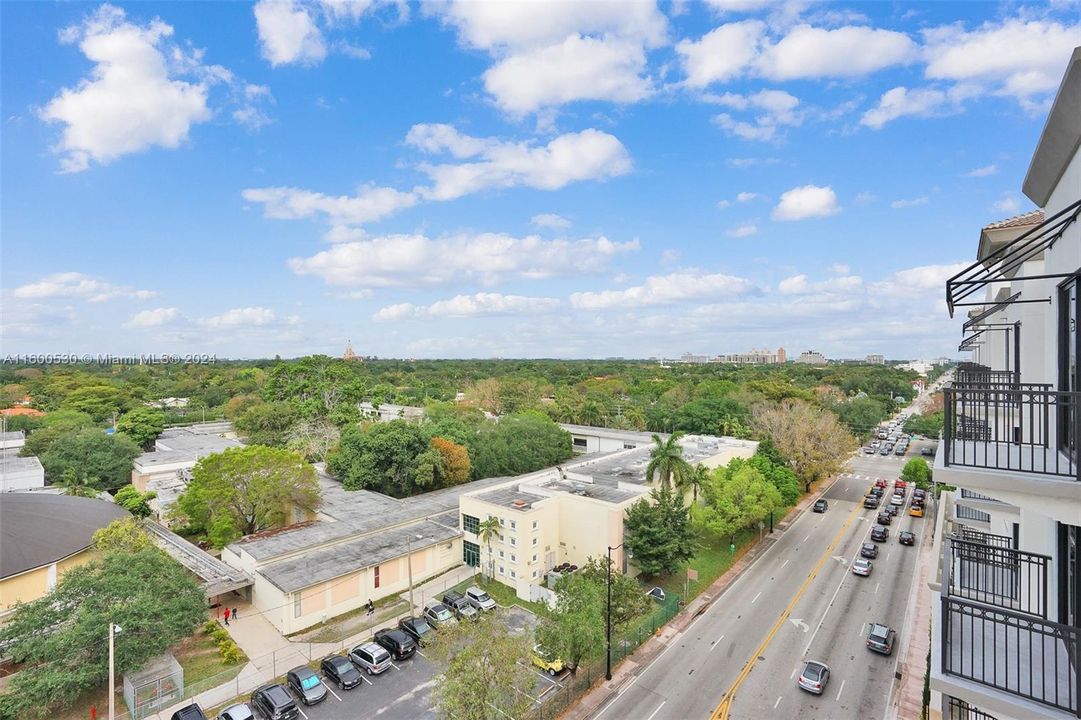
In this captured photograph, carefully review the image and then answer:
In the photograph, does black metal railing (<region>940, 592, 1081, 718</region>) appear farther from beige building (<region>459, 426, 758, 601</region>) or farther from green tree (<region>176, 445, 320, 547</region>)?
green tree (<region>176, 445, 320, 547</region>)

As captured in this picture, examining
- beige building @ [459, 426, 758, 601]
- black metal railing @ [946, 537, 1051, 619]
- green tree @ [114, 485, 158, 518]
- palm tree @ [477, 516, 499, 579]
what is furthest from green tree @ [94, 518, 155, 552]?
black metal railing @ [946, 537, 1051, 619]

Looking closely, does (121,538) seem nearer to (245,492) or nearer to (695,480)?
(245,492)

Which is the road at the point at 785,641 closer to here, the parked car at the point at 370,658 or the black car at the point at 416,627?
the black car at the point at 416,627

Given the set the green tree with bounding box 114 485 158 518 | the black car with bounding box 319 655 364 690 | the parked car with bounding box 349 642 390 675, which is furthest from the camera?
the green tree with bounding box 114 485 158 518

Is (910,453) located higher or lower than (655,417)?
lower

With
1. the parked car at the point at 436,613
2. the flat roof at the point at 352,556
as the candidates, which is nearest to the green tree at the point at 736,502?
the flat roof at the point at 352,556

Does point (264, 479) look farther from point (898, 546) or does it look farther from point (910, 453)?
point (910, 453)

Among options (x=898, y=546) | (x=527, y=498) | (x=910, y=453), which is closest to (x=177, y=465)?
(x=527, y=498)
